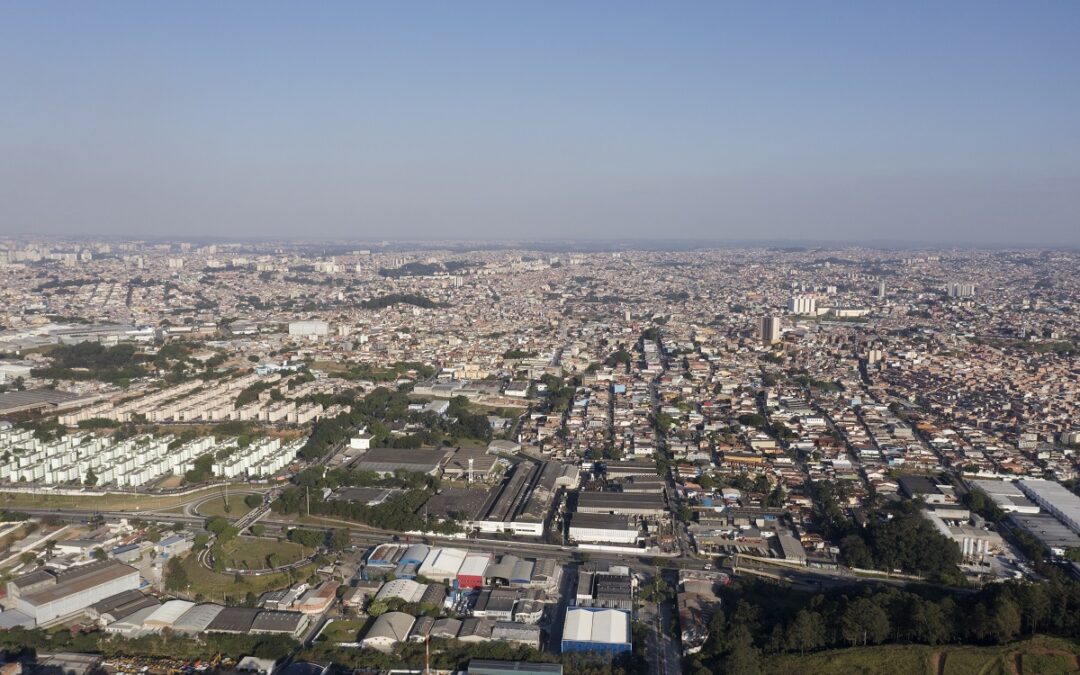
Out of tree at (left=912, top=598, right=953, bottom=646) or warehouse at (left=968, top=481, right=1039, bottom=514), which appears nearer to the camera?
tree at (left=912, top=598, right=953, bottom=646)

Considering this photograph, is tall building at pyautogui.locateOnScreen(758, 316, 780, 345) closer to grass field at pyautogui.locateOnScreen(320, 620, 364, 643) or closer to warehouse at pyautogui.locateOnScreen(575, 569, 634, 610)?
warehouse at pyautogui.locateOnScreen(575, 569, 634, 610)

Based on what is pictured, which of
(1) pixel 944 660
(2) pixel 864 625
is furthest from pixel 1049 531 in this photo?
(2) pixel 864 625

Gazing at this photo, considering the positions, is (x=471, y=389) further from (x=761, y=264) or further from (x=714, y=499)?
(x=761, y=264)

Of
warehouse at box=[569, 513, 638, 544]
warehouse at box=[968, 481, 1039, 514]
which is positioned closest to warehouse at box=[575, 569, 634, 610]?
warehouse at box=[569, 513, 638, 544]

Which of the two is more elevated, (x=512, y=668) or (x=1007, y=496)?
(x=1007, y=496)

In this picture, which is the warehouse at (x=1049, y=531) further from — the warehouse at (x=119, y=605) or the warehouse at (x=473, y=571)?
the warehouse at (x=119, y=605)

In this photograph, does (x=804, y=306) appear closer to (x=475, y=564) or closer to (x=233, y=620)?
(x=475, y=564)
